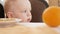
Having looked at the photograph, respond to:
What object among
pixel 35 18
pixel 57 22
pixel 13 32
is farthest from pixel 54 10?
pixel 35 18

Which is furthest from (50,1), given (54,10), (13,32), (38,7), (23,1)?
(13,32)

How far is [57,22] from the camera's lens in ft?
1.81

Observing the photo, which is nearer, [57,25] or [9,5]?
[57,25]

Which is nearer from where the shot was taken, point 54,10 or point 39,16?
point 54,10

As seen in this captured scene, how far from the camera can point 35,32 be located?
1.55ft

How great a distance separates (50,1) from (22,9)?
0.98m

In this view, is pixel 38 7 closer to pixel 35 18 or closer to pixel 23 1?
pixel 35 18

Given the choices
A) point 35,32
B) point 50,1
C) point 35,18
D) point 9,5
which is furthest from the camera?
point 50,1

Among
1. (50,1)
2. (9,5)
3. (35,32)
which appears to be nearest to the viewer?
(35,32)

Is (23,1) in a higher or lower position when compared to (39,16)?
higher

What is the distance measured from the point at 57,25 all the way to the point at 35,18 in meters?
0.84

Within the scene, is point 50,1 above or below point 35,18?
above

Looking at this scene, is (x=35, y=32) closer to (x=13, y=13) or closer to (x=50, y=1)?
(x=13, y=13)

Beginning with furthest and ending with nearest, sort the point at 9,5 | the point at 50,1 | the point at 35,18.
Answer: the point at 50,1 < the point at 35,18 < the point at 9,5
